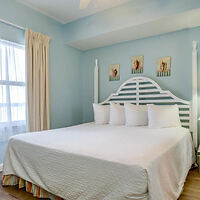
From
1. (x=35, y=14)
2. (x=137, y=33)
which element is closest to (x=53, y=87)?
(x=35, y=14)

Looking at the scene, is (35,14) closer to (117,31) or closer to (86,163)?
(117,31)

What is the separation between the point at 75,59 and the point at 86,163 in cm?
303

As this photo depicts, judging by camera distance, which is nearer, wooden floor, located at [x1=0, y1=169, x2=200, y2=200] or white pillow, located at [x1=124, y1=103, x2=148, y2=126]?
wooden floor, located at [x1=0, y1=169, x2=200, y2=200]

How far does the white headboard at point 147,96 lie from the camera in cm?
287

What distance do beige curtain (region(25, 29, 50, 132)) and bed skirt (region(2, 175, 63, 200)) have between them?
3.07ft

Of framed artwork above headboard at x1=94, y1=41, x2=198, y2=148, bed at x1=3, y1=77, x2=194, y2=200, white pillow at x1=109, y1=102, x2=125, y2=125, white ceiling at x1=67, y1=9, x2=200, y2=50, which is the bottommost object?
bed at x1=3, y1=77, x2=194, y2=200

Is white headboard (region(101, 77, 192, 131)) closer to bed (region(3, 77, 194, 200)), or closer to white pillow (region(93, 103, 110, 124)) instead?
white pillow (region(93, 103, 110, 124))

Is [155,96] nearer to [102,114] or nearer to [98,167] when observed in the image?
[102,114]

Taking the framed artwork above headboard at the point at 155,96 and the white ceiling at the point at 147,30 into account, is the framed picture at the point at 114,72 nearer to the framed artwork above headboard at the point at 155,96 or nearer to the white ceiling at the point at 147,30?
the framed artwork above headboard at the point at 155,96

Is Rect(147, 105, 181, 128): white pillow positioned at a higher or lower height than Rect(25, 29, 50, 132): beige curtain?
lower

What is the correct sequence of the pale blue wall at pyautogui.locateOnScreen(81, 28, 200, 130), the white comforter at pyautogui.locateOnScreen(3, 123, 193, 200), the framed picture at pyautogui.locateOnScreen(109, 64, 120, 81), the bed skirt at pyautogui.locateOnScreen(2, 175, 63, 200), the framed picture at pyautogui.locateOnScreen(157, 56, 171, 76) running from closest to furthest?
the white comforter at pyautogui.locateOnScreen(3, 123, 193, 200) < the bed skirt at pyautogui.locateOnScreen(2, 175, 63, 200) < the pale blue wall at pyautogui.locateOnScreen(81, 28, 200, 130) < the framed picture at pyautogui.locateOnScreen(157, 56, 171, 76) < the framed picture at pyautogui.locateOnScreen(109, 64, 120, 81)

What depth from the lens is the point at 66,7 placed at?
2986 mm

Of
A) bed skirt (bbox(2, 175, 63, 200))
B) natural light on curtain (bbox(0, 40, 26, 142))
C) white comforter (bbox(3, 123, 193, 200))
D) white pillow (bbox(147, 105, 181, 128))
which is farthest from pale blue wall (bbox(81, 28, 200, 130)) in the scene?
bed skirt (bbox(2, 175, 63, 200))

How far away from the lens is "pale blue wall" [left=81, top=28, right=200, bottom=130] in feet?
9.77
